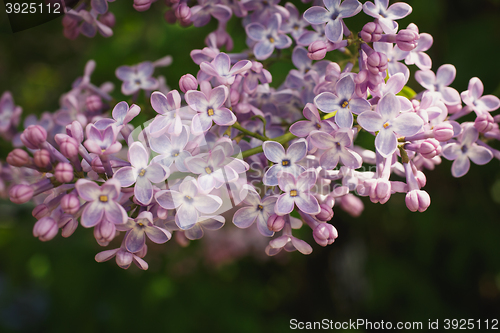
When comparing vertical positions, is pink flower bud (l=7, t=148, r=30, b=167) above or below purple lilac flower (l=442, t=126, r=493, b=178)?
above

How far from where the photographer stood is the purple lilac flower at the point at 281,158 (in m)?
0.92

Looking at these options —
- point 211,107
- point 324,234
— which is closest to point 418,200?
point 324,234

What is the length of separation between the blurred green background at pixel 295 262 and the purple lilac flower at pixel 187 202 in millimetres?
1002

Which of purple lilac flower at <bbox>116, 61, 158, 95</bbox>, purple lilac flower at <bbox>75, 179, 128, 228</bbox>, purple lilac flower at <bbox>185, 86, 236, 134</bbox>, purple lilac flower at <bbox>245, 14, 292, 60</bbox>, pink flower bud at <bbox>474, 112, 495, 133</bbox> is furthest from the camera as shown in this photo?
purple lilac flower at <bbox>116, 61, 158, 95</bbox>

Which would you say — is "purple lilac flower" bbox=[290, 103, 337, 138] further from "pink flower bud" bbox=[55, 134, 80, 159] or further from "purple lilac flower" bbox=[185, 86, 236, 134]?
"pink flower bud" bbox=[55, 134, 80, 159]

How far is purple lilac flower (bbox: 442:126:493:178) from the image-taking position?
1.08m

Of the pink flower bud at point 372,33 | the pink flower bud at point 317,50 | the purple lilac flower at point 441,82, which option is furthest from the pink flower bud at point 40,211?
the purple lilac flower at point 441,82

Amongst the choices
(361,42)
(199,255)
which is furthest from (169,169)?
(199,255)

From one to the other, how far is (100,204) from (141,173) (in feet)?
0.37

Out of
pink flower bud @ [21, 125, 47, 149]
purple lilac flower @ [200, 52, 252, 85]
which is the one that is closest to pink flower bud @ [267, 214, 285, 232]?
purple lilac flower @ [200, 52, 252, 85]

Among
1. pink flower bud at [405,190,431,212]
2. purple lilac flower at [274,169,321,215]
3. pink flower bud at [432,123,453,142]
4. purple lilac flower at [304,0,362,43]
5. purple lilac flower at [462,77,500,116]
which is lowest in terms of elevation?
pink flower bud at [405,190,431,212]

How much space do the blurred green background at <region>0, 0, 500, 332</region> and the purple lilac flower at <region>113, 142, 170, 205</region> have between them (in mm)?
1004

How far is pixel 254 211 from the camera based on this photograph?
96 cm

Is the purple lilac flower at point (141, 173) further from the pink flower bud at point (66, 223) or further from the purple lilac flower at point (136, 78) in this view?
the purple lilac flower at point (136, 78)
